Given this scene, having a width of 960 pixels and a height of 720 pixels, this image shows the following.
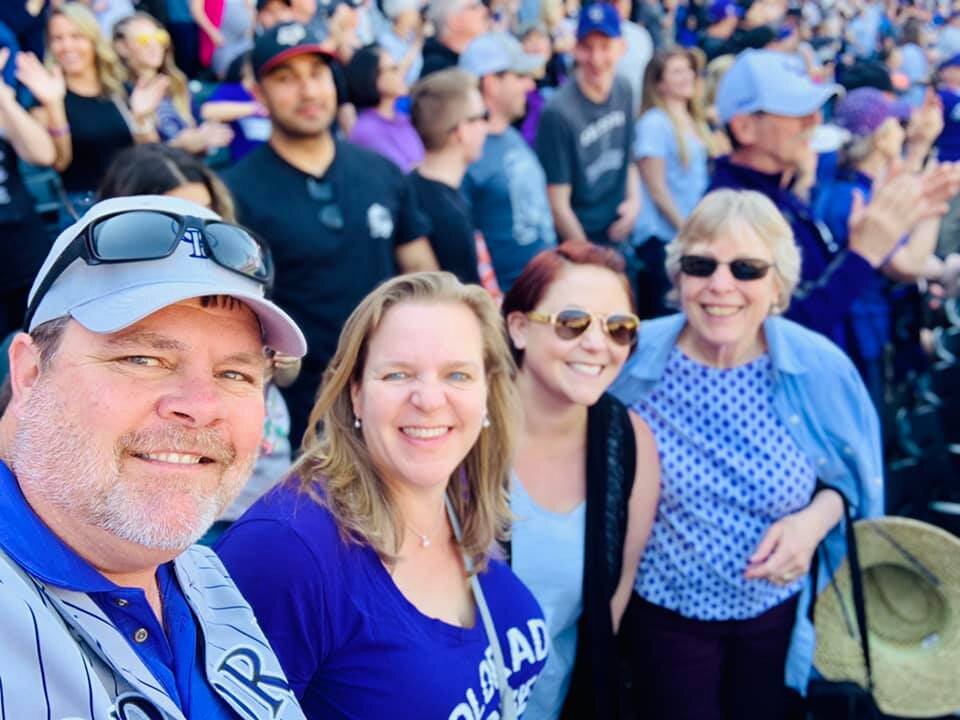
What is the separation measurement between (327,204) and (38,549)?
254cm

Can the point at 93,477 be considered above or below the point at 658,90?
below

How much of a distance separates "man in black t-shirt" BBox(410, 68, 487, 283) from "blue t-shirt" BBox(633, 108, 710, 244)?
4.77ft

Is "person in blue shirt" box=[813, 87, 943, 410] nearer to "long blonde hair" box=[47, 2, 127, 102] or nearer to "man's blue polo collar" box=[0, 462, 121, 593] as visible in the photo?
"man's blue polo collar" box=[0, 462, 121, 593]

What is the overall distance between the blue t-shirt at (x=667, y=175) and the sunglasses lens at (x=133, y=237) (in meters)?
4.53

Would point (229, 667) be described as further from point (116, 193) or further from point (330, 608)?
point (116, 193)

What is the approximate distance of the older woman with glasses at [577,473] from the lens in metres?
2.47

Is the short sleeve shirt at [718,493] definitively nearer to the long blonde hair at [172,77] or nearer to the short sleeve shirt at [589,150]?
the short sleeve shirt at [589,150]

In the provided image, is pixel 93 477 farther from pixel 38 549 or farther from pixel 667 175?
pixel 667 175

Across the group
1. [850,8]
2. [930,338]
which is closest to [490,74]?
[930,338]

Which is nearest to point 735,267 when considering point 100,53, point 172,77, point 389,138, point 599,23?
point 389,138

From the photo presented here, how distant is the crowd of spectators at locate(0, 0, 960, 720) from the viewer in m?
2.43

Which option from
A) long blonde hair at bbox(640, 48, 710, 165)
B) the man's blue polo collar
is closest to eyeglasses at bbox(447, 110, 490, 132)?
Result: long blonde hair at bbox(640, 48, 710, 165)

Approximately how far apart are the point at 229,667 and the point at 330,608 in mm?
363

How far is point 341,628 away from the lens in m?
1.72
